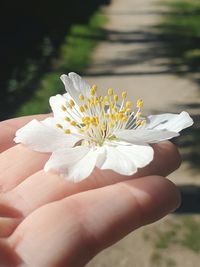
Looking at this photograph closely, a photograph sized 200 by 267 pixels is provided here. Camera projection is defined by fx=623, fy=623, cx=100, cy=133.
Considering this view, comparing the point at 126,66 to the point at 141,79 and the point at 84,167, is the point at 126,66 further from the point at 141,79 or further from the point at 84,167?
the point at 84,167

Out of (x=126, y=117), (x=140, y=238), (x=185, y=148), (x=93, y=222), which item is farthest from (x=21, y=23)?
(x=93, y=222)

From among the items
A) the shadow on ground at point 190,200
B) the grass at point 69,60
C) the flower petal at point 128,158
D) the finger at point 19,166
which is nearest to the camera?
the flower petal at point 128,158

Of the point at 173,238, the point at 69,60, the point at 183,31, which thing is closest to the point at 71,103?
the point at 173,238

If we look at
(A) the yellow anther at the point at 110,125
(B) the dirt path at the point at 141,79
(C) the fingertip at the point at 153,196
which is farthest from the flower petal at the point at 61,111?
(B) the dirt path at the point at 141,79

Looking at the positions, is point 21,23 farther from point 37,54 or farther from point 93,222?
Answer: point 93,222

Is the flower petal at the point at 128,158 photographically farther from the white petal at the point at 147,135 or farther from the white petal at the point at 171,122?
the white petal at the point at 171,122
